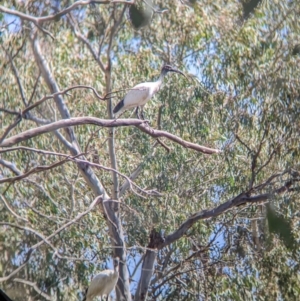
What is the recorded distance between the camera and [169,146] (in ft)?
16.7

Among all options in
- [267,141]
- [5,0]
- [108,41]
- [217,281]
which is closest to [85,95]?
[108,41]

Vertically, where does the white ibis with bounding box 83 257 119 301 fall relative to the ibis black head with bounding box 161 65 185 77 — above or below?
below

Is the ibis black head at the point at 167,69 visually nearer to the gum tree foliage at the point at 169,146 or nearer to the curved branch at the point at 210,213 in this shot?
the gum tree foliage at the point at 169,146

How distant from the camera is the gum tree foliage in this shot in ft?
15.1

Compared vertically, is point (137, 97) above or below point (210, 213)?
above

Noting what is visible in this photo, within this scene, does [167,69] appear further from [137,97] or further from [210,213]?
[210,213]

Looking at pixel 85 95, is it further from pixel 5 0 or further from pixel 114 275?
pixel 114 275

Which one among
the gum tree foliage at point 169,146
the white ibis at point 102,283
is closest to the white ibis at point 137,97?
the gum tree foliage at point 169,146

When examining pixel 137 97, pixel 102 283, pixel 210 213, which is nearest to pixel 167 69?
pixel 137 97

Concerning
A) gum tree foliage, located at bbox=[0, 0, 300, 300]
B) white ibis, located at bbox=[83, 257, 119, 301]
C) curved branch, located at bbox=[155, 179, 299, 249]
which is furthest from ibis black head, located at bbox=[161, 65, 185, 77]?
white ibis, located at bbox=[83, 257, 119, 301]

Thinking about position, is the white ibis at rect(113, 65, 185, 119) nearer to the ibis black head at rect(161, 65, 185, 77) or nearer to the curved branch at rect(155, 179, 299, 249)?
the ibis black head at rect(161, 65, 185, 77)

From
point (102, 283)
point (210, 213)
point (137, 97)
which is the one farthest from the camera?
point (210, 213)

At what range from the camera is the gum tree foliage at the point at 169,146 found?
4.59 meters

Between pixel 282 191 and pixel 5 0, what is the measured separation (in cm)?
216
